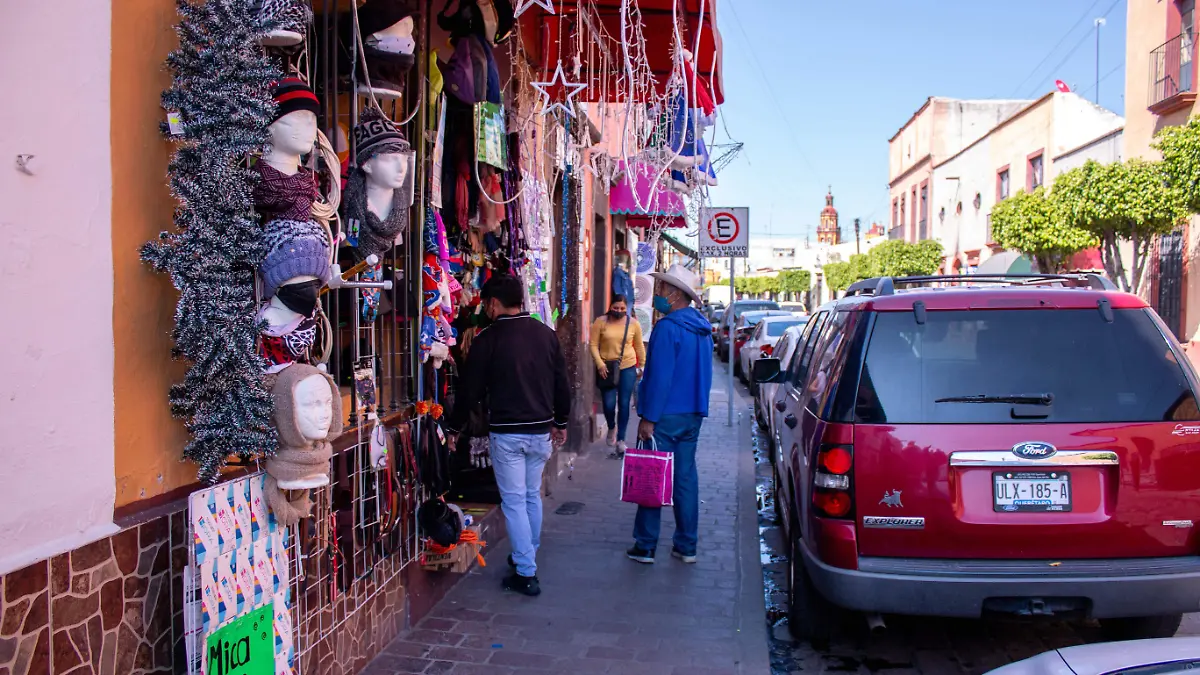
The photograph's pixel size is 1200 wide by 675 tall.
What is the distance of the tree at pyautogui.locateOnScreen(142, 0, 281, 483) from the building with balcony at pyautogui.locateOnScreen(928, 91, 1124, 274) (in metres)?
25.4

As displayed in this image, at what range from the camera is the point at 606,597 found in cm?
533

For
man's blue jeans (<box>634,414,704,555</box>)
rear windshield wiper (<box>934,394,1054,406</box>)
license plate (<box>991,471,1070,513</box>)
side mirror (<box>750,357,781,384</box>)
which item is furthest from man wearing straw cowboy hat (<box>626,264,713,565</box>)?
license plate (<box>991,471,1070,513</box>)

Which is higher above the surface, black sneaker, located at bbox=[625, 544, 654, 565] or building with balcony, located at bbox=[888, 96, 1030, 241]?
building with balcony, located at bbox=[888, 96, 1030, 241]

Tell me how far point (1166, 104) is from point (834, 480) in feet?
69.4

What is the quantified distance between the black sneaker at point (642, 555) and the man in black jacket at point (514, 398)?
0.93 m

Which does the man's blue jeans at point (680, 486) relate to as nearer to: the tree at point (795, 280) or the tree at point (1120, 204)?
the tree at point (1120, 204)

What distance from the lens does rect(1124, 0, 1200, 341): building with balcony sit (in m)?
19.5

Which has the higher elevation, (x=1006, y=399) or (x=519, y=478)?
(x=1006, y=399)

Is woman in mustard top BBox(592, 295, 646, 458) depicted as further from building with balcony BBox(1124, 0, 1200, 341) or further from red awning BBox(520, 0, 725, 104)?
building with balcony BBox(1124, 0, 1200, 341)

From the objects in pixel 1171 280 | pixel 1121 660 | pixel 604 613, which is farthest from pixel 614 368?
→ pixel 1171 280

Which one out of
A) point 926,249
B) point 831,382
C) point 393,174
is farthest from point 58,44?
point 926,249

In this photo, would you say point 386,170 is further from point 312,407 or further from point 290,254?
point 312,407

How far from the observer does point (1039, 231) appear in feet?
68.6

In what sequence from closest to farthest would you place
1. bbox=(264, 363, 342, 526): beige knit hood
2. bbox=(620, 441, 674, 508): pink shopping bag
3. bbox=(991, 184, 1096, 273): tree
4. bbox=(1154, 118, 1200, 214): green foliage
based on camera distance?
bbox=(264, 363, 342, 526): beige knit hood < bbox=(620, 441, 674, 508): pink shopping bag < bbox=(1154, 118, 1200, 214): green foliage < bbox=(991, 184, 1096, 273): tree
